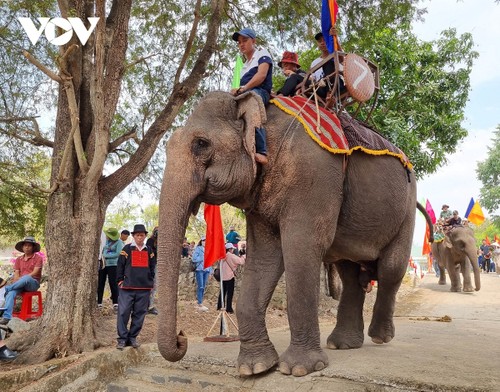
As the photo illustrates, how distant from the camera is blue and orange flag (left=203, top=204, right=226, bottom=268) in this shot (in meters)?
7.21

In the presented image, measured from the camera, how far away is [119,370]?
18.1 ft

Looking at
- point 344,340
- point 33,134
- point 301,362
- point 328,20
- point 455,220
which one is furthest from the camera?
point 455,220

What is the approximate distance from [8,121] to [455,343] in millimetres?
7599

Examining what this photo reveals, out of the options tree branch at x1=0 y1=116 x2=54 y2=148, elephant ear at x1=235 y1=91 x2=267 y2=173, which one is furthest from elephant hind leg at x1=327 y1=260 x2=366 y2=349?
tree branch at x1=0 y1=116 x2=54 y2=148

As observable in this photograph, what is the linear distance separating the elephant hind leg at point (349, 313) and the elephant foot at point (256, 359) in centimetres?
112

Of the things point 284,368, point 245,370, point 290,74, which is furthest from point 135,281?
point 290,74

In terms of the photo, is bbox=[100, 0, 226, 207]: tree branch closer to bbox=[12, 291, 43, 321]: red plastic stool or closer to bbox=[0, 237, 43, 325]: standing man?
bbox=[0, 237, 43, 325]: standing man

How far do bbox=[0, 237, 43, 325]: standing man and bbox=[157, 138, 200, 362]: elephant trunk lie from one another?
18.0ft

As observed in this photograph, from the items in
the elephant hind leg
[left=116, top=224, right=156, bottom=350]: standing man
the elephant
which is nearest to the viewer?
the elephant hind leg

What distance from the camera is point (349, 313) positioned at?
5387 mm

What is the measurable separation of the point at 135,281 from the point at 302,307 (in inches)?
118

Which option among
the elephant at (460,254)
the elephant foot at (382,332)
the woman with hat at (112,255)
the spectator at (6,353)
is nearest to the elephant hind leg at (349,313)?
the elephant foot at (382,332)

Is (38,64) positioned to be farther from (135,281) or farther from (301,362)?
(301,362)

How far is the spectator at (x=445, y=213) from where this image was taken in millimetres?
15098
